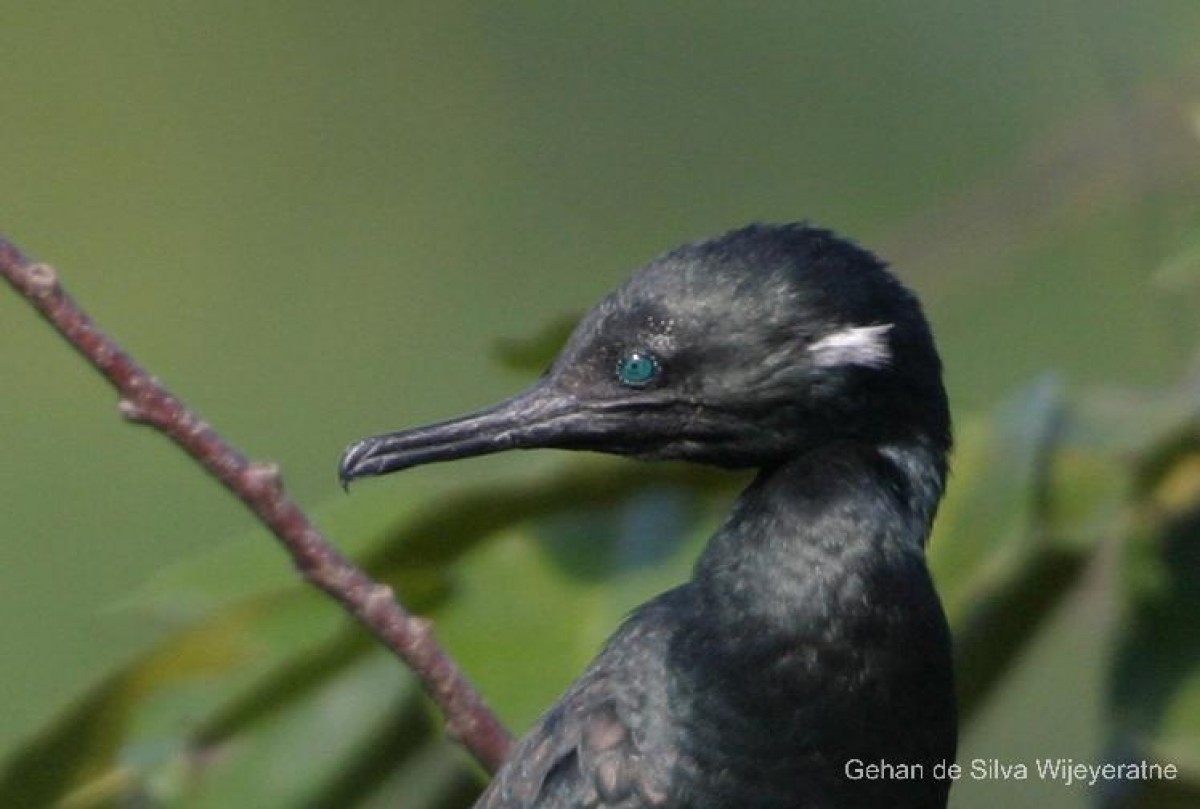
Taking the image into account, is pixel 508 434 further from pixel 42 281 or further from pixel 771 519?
pixel 42 281

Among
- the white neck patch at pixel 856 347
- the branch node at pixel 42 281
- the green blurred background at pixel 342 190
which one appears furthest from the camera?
the green blurred background at pixel 342 190

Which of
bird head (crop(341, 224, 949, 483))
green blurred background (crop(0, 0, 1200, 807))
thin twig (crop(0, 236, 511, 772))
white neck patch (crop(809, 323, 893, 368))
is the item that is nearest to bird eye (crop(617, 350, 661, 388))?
bird head (crop(341, 224, 949, 483))

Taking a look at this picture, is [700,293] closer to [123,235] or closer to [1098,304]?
[1098,304]

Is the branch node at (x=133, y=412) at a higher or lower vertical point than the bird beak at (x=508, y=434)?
higher

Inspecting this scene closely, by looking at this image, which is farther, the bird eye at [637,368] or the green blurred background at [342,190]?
the green blurred background at [342,190]

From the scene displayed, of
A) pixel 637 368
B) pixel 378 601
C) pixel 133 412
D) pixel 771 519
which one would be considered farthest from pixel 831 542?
pixel 133 412

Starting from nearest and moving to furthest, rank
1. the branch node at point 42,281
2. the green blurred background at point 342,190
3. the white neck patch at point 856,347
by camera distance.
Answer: the branch node at point 42,281 < the white neck patch at point 856,347 < the green blurred background at point 342,190

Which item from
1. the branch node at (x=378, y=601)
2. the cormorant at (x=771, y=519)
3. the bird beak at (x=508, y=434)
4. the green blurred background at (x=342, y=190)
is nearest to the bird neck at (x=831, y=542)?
the cormorant at (x=771, y=519)

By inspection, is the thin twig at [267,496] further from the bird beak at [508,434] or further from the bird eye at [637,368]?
the bird eye at [637,368]
